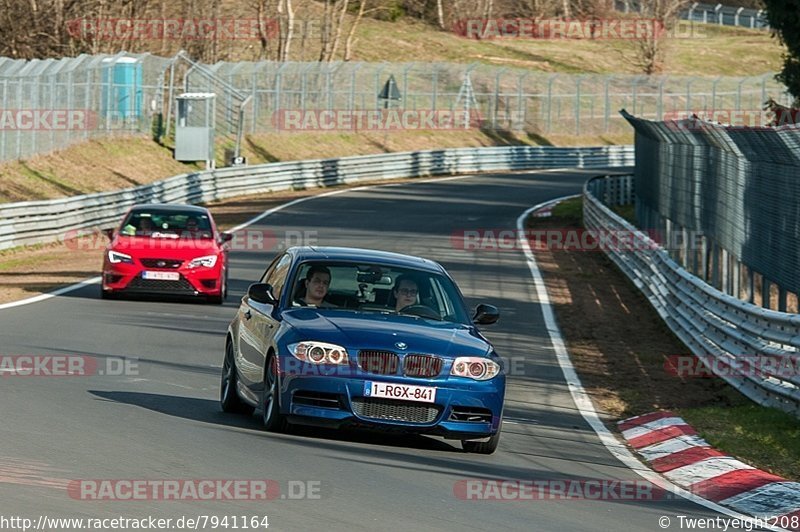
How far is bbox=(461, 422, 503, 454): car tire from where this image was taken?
10.9 metres

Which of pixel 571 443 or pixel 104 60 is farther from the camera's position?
pixel 104 60

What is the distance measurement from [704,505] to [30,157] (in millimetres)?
33425

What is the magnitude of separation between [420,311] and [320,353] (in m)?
1.25

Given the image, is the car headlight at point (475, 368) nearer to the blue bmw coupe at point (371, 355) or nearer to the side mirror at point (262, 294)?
the blue bmw coupe at point (371, 355)

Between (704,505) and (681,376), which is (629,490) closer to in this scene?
(704,505)

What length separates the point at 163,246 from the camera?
21.7 meters

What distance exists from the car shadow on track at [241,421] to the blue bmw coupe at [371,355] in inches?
8.1

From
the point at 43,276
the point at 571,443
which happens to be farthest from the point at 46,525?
the point at 43,276

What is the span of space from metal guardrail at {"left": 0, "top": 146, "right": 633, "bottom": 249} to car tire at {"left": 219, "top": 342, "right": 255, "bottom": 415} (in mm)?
16885

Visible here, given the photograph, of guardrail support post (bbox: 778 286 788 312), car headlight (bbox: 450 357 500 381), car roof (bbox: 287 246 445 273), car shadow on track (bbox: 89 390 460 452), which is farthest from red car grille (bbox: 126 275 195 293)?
car headlight (bbox: 450 357 500 381)

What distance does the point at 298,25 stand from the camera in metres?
93.5

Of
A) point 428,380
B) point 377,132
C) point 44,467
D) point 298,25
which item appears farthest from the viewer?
point 298,25

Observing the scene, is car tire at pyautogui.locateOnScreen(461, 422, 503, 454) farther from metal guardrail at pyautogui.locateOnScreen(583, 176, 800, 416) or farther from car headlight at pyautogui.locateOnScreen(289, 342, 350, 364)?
metal guardrail at pyautogui.locateOnScreen(583, 176, 800, 416)

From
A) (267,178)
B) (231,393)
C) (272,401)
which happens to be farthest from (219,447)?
(267,178)
